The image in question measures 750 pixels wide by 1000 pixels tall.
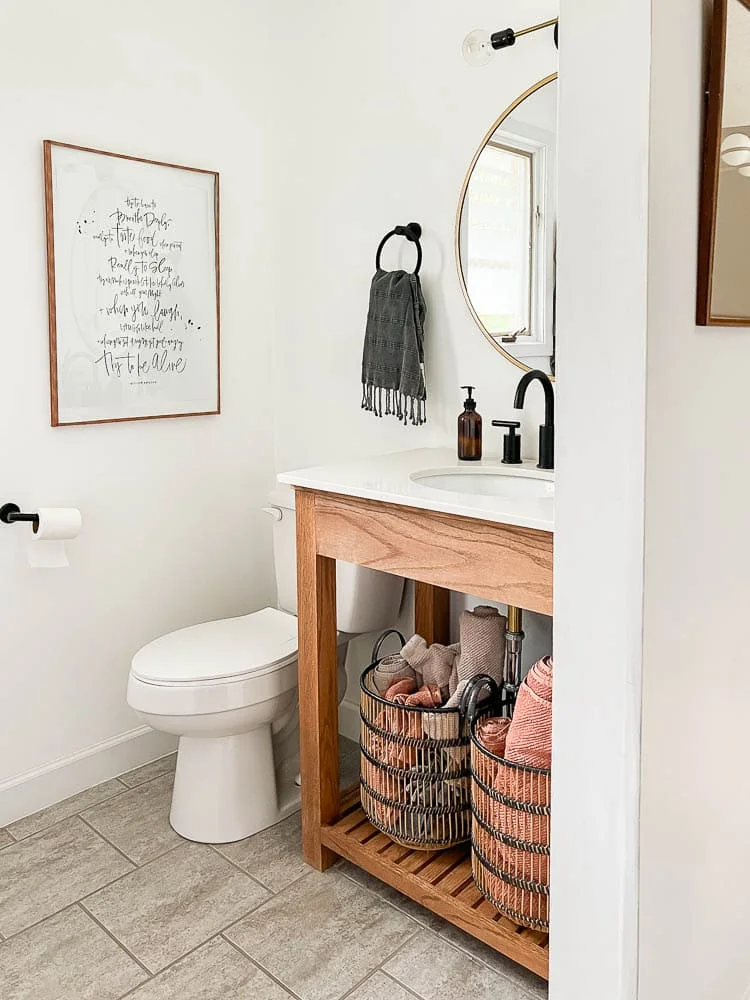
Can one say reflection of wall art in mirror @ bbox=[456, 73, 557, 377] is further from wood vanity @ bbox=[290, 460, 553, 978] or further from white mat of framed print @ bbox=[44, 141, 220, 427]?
white mat of framed print @ bbox=[44, 141, 220, 427]

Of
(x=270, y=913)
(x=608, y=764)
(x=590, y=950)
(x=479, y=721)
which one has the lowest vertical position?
(x=270, y=913)

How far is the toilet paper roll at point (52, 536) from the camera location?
2.22m

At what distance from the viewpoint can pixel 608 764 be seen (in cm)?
120

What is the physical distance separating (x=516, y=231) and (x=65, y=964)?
190 centimetres

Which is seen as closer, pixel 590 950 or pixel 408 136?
pixel 590 950

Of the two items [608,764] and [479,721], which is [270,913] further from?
[608,764]

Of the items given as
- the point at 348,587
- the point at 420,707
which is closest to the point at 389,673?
the point at 420,707

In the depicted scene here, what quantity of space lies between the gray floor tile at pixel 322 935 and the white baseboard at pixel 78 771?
0.76 m

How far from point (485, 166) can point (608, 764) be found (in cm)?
153

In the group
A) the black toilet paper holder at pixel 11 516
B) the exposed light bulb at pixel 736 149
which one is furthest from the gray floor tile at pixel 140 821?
the exposed light bulb at pixel 736 149

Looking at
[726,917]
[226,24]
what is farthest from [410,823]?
[226,24]

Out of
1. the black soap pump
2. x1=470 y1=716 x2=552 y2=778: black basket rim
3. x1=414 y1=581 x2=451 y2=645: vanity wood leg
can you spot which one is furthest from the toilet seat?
the black soap pump

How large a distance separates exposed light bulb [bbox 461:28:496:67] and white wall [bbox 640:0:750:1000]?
1.05m

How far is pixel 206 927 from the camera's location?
75.8 inches
